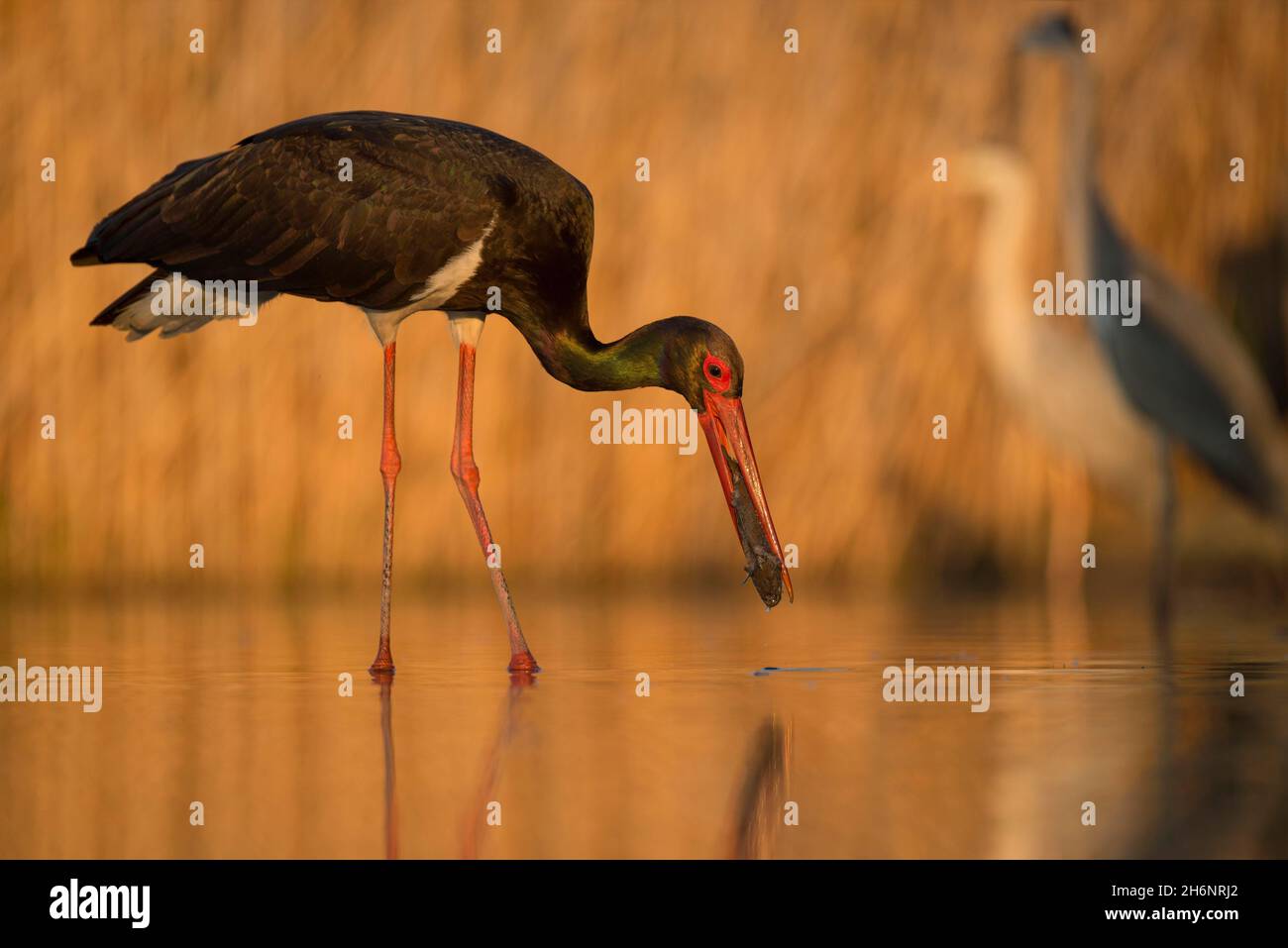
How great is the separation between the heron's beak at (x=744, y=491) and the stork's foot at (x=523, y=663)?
0.58m

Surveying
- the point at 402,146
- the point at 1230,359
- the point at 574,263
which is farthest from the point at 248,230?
the point at 1230,359

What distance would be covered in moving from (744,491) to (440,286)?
0.99 meters

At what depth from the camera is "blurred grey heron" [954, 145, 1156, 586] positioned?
8070 mm

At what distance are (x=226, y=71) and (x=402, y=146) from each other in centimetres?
341

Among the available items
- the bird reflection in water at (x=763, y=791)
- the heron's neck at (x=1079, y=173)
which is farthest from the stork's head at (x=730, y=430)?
the heron's neck at (x=1079, y=173)

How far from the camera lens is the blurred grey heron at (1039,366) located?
26.5ft

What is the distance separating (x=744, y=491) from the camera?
5016 millimetres

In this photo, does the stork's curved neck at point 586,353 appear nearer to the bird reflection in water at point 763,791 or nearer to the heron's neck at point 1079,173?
the bird reflection in water at point 763,791

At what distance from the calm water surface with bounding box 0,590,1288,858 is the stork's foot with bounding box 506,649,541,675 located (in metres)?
0.10

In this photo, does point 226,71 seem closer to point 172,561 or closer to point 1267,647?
point 172,561
